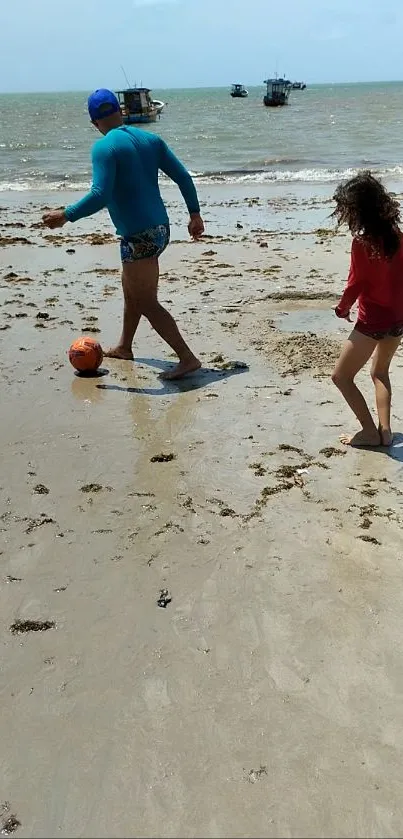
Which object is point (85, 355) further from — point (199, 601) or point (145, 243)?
point (199, 601)

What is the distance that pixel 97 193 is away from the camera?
4.55 m

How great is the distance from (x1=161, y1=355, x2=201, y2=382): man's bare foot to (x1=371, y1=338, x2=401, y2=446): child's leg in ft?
5.06

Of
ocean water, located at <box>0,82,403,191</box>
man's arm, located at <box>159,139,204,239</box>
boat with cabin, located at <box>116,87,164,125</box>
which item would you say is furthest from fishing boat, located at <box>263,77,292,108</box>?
man's arm, located at <box>159,139,204,239</box>

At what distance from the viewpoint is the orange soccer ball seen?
5117 mm

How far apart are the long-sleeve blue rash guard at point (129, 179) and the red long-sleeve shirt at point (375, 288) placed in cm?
176

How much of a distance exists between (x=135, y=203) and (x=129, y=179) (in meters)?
0.17

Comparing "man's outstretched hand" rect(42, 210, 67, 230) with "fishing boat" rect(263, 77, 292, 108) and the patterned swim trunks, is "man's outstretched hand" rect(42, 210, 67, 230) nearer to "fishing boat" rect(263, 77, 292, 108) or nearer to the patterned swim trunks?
the patterned swim trunks

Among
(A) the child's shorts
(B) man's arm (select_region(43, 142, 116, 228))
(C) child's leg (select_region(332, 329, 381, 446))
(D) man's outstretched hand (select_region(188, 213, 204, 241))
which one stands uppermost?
A: (B) man's arm (select_region(43, 142, 116, 228))

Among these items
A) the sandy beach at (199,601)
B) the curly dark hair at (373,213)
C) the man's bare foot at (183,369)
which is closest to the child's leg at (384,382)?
the sandy beach at (199,601)

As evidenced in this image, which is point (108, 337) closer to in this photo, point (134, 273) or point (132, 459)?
point (134, 273)

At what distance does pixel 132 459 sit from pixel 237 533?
98 centimetres

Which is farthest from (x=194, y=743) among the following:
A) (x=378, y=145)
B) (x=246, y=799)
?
(x=378, y=145)

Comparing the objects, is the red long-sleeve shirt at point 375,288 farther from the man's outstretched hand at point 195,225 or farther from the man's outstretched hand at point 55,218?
the man's outstretched hand at point 55,218

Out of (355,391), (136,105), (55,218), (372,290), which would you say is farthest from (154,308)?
(136,105)
